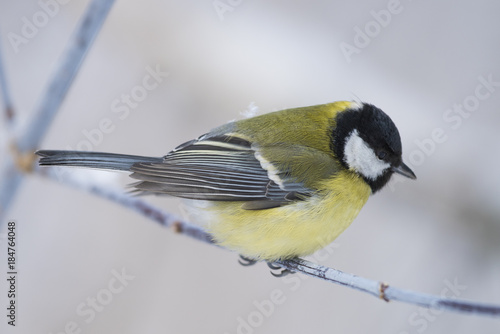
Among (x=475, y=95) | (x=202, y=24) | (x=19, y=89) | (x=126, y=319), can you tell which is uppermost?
(x=475, y=95)

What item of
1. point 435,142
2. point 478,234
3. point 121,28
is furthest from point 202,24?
point 478,234

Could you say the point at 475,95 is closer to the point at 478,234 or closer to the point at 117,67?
the point at 478,234

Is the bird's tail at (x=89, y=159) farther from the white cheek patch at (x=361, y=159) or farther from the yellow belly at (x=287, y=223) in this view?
the white cheek patch at (x=361, y=159)

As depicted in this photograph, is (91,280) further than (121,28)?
No

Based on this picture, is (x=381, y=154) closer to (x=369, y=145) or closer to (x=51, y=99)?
(x=369, y=145)

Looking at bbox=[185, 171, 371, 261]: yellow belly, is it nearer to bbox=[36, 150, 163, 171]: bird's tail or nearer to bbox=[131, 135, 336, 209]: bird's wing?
bbox=[131, 135, 336, 209]: bird's wing

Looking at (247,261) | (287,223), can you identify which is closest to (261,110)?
(247,261)

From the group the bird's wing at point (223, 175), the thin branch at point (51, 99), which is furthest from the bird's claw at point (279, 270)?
the thin branch at point (51, 99)

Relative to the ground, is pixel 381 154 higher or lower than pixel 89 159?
higher
